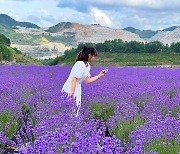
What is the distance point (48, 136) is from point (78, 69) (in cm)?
254

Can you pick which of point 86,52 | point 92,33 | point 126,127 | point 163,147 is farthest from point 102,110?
point 92,33

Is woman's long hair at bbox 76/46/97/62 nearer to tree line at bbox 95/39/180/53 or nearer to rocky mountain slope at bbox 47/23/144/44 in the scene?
tree line at bbox 95/39/180/53

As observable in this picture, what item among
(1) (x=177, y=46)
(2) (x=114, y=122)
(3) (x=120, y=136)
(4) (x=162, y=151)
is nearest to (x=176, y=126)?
(4) (x=162, y=151)

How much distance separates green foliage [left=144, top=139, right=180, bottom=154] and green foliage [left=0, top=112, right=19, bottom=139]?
174 centimetres

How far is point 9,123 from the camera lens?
442cm

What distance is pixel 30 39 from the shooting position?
513 feet

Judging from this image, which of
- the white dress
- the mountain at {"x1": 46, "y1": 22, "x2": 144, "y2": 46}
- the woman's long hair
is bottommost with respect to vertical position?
the white dress

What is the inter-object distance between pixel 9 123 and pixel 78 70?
1022mm

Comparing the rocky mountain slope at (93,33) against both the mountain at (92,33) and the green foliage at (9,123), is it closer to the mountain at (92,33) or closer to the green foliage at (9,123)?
the mountain at (92,33)

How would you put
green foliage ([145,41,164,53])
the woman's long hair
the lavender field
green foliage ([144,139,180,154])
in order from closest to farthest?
1. the lavender field
2. green foliage ([144,139,180,154])
3. the woman's long hair
4. green foliage ([145,41,164,53])

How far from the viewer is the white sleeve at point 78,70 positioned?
15.4 ft

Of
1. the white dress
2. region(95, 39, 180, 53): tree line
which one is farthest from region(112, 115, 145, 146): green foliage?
region(95, 39, 180, 53): tree line

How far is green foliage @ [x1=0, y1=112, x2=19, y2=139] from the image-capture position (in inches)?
176

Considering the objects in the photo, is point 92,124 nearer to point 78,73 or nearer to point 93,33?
point 78,73
